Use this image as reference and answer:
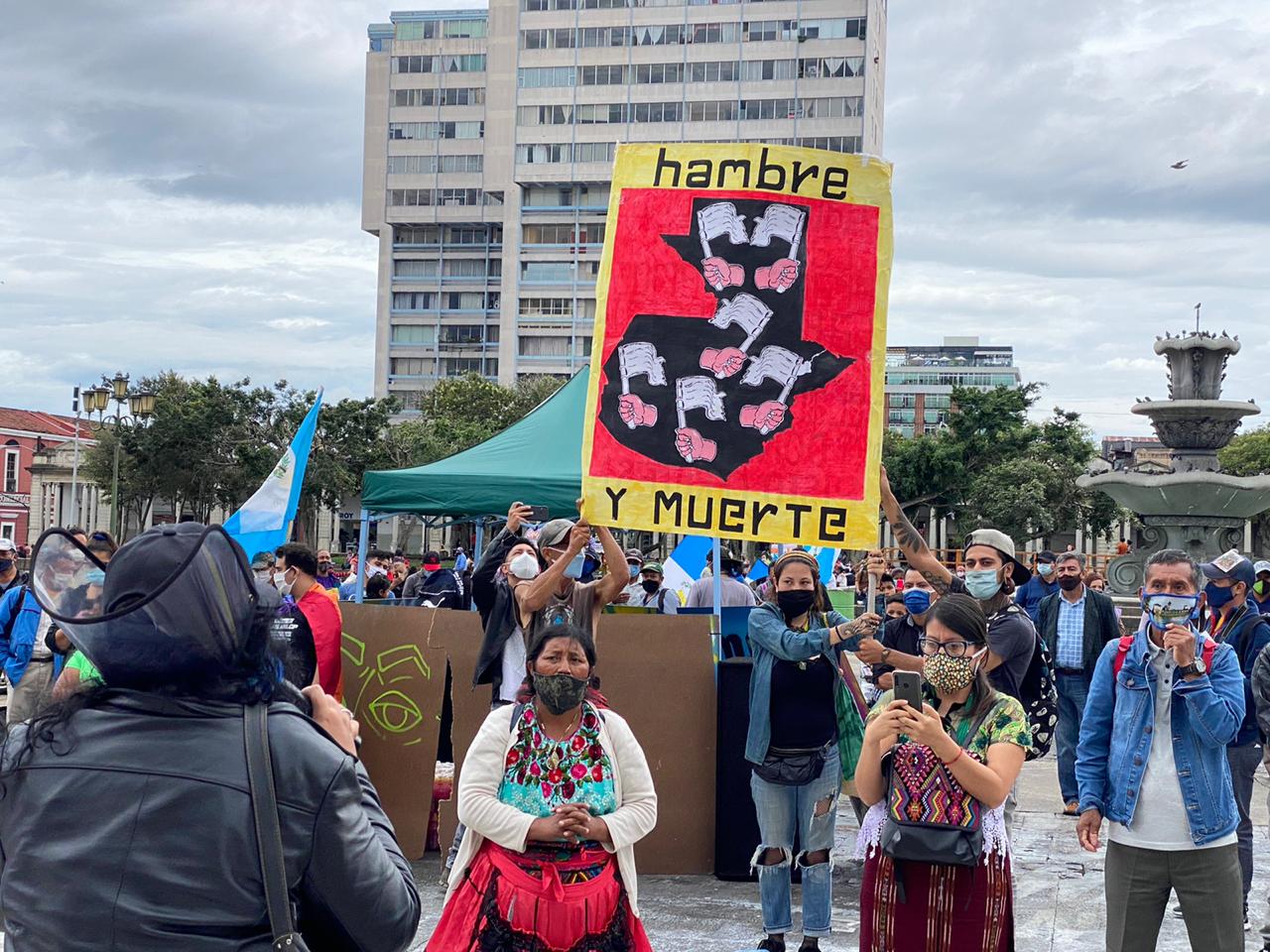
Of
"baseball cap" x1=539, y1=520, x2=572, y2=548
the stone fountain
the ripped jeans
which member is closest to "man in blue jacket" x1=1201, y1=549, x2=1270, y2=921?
the ripped jeans

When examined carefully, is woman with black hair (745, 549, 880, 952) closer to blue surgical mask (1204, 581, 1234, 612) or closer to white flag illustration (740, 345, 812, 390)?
white flag illustration (740, 345, 812, 390)

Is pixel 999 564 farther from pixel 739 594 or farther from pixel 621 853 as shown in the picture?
pixel 739 594

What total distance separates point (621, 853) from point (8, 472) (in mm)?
101864

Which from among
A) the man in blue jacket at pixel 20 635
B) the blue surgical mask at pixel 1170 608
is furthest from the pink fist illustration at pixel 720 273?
the man in blue jacket at pixel 20 635

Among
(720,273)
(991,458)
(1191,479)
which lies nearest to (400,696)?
(720,273)

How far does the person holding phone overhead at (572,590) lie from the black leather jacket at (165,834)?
4307mm

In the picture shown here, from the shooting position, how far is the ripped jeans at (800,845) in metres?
6.35

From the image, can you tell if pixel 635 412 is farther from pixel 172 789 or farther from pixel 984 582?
pixel 172 789

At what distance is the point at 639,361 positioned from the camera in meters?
7.35

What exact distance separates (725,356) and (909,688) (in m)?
3.29

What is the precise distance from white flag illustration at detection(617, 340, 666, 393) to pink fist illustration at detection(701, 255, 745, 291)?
1.55 ft

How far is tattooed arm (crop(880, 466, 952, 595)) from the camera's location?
6.42m

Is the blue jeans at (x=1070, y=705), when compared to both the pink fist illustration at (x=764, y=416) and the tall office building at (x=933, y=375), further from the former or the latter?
the tall office building at (x=933, y=375)

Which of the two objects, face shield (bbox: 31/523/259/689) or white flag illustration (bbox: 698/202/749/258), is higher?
white flag illustration (bbox: 698/202/749/258)
